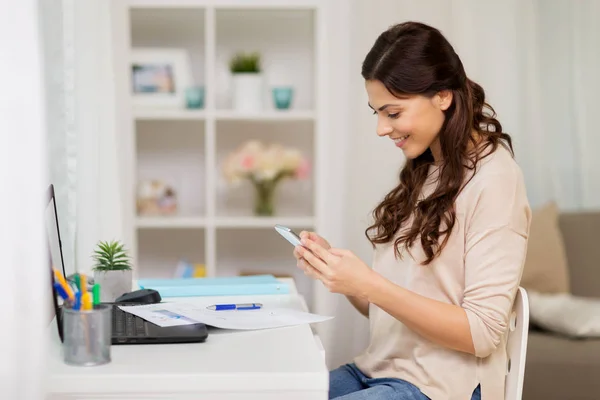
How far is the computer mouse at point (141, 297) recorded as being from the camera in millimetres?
1479

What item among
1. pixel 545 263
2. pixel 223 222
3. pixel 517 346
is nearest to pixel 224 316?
pixel 517 346

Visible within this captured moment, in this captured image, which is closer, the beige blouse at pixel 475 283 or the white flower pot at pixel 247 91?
the beige blouse at pixel 475 283

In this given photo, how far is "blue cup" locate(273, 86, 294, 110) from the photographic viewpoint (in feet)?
10.5

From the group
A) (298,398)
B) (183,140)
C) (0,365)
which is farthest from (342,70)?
(0,365)

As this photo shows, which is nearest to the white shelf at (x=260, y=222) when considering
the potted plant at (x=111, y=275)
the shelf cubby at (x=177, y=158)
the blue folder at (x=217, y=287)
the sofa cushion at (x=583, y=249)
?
the shelf cubby at (x=177, y=158)

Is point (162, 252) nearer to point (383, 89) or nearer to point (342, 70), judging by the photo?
point (342, 70)

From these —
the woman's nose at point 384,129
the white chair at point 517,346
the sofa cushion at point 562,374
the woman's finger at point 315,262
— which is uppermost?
the woman's nose at point 384,129

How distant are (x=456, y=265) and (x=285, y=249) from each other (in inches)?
81.2

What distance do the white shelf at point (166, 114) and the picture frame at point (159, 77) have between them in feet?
0.09

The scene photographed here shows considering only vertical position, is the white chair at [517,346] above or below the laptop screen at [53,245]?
below

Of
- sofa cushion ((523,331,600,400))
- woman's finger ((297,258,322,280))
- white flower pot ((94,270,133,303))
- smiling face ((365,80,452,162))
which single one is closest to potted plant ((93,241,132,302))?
white flower pot ((94,270,133,303))

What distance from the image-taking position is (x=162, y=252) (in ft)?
11.4

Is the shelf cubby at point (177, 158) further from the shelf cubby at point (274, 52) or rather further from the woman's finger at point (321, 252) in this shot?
the woman's finger at point (321, 252)

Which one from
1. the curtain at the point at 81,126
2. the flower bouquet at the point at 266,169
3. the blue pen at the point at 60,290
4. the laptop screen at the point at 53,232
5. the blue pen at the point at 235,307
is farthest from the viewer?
the flower bouquet at the point at 266,169
